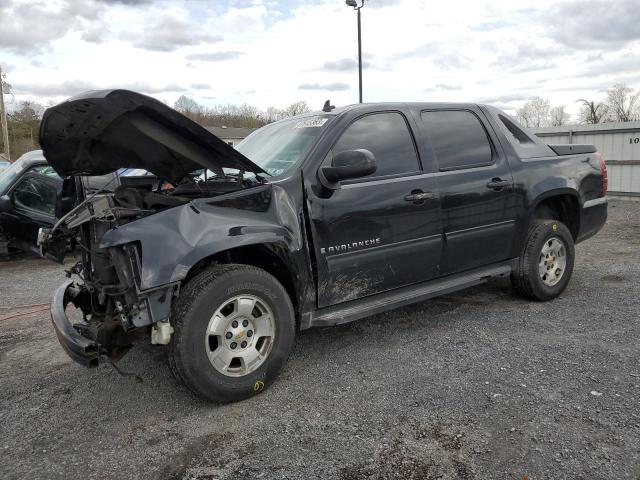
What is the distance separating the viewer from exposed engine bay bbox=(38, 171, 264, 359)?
299 cm

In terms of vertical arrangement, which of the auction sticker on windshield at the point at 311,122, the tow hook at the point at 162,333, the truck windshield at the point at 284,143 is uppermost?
the auction sticker on windshield at the point at 311,122

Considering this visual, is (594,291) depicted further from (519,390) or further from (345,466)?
(345,466)

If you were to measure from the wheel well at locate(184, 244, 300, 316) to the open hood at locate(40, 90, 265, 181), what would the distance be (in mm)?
538

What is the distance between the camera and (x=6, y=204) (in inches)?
308

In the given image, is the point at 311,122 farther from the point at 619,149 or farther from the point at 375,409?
the point at 619,149

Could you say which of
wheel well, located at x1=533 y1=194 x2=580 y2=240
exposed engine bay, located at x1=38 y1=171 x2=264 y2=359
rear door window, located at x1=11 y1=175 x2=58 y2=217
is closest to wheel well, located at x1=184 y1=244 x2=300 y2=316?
exposed engine bay, located at x1=38 y1=171 x2=264 y2=359

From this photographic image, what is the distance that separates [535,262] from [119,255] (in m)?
3.69

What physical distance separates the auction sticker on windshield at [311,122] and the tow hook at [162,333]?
6.13ft

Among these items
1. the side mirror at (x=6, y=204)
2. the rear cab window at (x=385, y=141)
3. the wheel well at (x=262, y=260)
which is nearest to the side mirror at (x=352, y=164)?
the rear cab window at (x=385, y=141)

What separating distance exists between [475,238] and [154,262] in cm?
272

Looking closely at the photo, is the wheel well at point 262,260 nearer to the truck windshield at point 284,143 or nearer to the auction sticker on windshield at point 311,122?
the truck windshield at point 284,143

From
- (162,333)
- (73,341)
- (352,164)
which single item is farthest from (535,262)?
(73,341)

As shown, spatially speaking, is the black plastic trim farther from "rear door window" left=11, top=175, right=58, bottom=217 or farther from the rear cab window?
"rear door window" left=11, top=175, right=58, bottom=217

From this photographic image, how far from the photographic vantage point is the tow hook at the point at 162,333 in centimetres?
299
